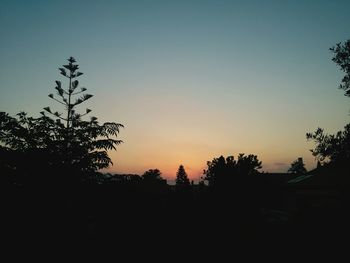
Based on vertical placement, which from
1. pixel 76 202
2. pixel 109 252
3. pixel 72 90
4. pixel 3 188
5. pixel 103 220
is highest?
pixel 72 90

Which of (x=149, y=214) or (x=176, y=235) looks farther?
(x=149, y=214)

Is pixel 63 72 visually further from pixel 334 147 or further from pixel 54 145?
pixel 334 147

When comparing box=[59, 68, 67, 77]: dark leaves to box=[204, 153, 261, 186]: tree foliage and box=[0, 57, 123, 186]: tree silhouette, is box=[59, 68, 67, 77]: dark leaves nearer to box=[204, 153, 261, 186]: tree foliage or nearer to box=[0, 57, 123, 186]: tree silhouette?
box=[0, 57, 123, 186]: tree silhouette

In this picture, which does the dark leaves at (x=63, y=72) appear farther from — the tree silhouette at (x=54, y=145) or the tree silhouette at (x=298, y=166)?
the tree silhouette at (x=298, y=166)

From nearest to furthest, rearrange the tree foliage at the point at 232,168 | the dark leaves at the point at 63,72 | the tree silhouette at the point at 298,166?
the tree foliage at the point at 232,168 → the dark leaves at the point at 63,72 → the tree silhouette at the point at 298,166

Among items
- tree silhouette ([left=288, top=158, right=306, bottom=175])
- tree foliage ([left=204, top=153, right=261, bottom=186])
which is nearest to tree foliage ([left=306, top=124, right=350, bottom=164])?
tree foliage ([left=204, top=153, right=261, bottom=186])

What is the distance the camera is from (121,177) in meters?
12.5

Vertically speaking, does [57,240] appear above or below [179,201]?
below

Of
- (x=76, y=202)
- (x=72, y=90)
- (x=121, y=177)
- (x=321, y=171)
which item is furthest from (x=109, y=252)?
(x=321, y=171)

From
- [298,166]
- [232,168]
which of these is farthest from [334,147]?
[298,166]

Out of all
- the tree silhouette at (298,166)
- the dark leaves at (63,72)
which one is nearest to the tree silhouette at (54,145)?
the dark leaves at (63,72)

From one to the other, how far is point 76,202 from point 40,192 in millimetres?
1309

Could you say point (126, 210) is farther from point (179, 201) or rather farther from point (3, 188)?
point (3, 188)

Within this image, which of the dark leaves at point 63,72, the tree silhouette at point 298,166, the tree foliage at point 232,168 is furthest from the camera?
the tree silhouette at point 298,166
